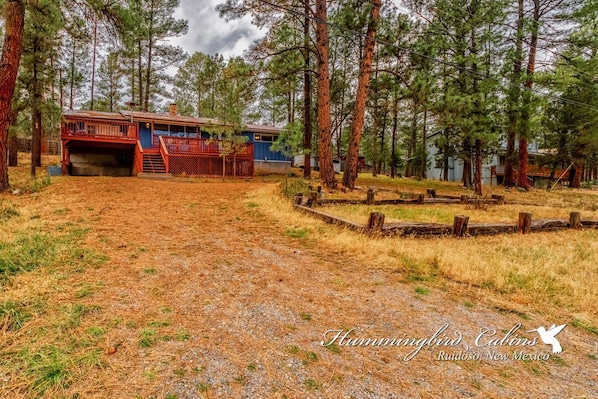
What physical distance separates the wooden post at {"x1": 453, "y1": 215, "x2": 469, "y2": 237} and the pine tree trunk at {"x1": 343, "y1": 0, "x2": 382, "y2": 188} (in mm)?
6532

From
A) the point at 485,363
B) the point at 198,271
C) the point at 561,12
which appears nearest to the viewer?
the point at 485,363

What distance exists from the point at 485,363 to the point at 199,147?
55.9 feet

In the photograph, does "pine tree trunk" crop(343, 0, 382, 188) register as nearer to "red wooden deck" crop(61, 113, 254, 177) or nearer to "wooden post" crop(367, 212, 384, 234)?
"wooden post" crop(367, 212, 384, 234)

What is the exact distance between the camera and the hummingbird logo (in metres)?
2.31

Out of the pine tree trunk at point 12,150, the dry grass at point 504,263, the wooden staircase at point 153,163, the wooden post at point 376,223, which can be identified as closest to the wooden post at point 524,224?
the dry grass at point 504,263

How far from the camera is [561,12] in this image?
50.9 feet

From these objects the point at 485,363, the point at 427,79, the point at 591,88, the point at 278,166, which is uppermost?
the point at 591,88

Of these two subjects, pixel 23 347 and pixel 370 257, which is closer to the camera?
pixel 23 347

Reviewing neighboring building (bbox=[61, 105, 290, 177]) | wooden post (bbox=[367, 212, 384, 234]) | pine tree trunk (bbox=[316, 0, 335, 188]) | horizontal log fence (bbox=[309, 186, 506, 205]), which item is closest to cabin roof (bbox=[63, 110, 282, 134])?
neighboring building (bbox=[61, 105, 290, 177])

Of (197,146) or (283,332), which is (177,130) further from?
(283,332)

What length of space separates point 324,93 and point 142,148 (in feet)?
36.7

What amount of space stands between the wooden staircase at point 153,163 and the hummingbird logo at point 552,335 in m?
16.7

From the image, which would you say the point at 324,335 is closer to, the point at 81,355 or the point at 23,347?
the point at 81,355

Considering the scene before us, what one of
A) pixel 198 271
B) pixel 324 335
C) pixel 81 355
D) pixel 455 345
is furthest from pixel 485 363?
pixel 198 271
